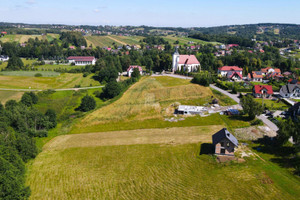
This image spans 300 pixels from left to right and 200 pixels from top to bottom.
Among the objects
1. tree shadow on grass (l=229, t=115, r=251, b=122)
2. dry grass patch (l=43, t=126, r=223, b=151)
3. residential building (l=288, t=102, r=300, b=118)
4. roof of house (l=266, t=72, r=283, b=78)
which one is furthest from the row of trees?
roof of house (l=266, t=72, r=283, b=78)

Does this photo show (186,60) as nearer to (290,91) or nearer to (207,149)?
(290,91)

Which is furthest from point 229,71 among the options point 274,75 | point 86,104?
point 86,104

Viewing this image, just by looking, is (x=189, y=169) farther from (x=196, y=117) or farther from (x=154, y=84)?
(x=154, y=84)

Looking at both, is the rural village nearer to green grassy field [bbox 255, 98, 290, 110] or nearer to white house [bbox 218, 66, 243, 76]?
green grassy field [bbox 255, 98, 290, 110]

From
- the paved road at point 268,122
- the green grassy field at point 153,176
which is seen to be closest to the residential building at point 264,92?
the paved road at point 268,122

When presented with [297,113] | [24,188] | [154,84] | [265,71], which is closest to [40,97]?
[154,84]

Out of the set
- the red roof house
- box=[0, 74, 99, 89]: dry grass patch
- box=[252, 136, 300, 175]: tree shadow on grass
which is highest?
the red roof house
